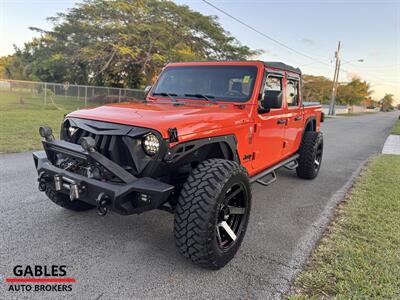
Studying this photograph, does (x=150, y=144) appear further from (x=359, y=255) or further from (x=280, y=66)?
(x=280, y=66)

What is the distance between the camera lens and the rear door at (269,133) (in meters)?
3.84

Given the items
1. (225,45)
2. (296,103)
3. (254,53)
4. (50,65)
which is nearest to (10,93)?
(50,65)

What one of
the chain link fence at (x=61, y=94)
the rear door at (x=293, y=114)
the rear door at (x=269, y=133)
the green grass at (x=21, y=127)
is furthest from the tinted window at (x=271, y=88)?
the chain link fence at (x=61, y=94)

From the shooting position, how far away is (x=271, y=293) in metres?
2.51

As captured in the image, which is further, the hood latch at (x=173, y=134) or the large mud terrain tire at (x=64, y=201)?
the large mud terrain tire at (x=64, y=201)

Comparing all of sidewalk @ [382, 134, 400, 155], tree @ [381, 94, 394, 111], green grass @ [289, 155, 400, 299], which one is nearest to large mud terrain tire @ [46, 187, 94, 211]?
green grass @ [289, 155, 400, 299]

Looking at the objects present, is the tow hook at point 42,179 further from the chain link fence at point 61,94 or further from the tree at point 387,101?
the tree at point 387,101

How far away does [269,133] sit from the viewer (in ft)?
13.5

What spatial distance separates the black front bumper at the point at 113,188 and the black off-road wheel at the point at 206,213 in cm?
23

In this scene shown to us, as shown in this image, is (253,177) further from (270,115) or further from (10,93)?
(10,93)

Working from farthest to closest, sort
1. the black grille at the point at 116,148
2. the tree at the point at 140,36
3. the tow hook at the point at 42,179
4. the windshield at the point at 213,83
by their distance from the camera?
the tree at the point at 140,36
the windshield at the point at 213,83
the tow hook at the point at 42,179
the black grille at the point at 116,148

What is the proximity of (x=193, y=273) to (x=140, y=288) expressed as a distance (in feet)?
1.64

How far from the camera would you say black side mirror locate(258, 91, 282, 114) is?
3.55 metres

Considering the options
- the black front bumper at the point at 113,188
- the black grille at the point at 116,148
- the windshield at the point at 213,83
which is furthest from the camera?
→ the windshield at the point at 213,83
